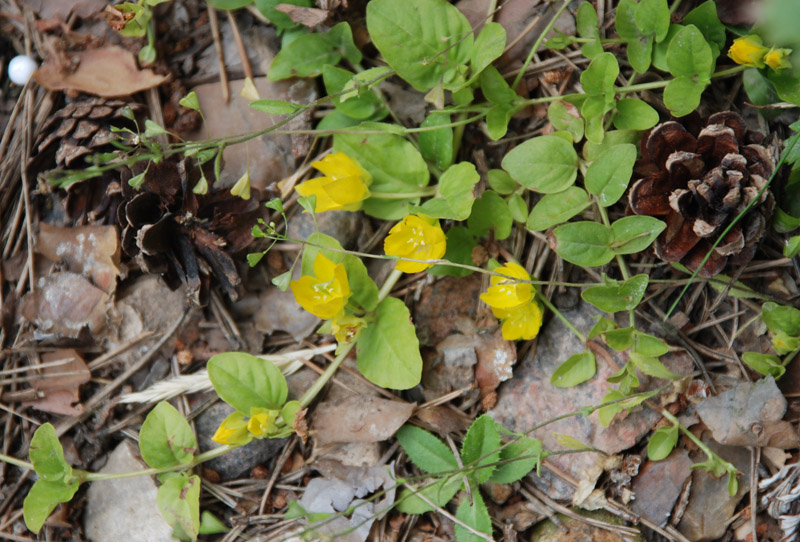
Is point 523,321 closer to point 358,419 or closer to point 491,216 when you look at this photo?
point 491,216

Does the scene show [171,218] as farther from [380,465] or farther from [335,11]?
[380,465]

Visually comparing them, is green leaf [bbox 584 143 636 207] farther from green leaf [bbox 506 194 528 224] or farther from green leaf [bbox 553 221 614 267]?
green leaf [bbox 506 194 528 224]

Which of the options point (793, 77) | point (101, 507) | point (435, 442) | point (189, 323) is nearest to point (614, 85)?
point (793, 77)

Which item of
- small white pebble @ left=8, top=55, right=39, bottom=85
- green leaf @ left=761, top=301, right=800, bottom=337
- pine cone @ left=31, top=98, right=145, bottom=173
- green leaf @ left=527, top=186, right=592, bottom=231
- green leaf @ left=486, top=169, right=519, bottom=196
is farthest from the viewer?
small white pebble @ left=8, top=55, right=39, bottom=85

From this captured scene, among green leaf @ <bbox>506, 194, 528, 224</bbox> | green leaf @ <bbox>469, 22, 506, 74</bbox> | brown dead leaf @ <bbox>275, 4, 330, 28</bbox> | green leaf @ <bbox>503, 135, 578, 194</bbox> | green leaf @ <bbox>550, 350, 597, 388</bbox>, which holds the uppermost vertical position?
brown dead leaf @ <bbox>275, 4, 330, 28</bbox>

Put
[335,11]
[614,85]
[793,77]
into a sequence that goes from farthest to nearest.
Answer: [335,11], [614,85], [793,77]

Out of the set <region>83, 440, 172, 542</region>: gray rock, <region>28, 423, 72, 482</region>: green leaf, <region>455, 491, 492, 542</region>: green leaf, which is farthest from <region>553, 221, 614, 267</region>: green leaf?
<region>28, 423, 72, 482</region>: green leaf

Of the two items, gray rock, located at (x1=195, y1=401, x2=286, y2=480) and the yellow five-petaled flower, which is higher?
the yellow five-petaled flower

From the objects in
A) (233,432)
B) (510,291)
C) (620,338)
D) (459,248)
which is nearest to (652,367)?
(620,338)
